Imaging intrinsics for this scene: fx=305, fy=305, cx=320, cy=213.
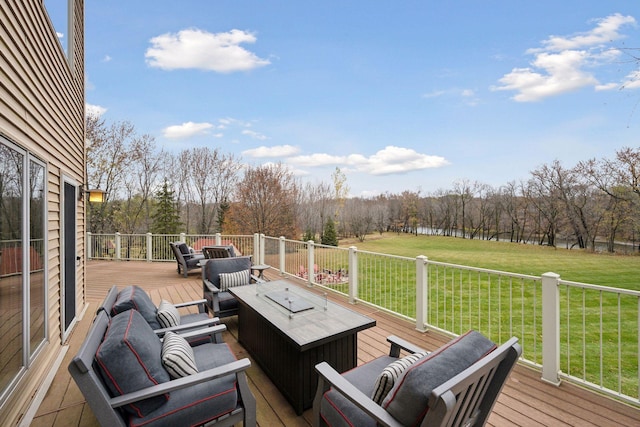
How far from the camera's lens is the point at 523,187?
24.7 meters

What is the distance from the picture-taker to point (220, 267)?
481cm

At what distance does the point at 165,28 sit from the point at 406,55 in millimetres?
8816

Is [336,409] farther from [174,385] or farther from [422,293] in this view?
[422,293]

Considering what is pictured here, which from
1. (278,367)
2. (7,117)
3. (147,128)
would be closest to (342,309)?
(278,367)

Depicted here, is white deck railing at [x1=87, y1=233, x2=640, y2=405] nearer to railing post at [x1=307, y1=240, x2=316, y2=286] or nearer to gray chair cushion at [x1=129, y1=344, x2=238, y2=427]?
railing post at [x1=307, y1=240, x2=316, y2=286]

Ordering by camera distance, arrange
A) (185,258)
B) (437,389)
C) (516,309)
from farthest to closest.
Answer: (185,258) → (516,309) → (437,389)

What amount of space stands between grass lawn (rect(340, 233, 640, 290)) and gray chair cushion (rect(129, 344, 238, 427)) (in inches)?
554

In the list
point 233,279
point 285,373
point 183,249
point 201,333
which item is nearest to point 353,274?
point 233,279

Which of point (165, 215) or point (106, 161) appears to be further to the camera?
point (165, 215)

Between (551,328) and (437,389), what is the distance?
2307 millimetres

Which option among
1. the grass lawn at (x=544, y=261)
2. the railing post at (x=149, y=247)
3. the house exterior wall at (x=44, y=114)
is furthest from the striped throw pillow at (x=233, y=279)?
the grass lawn at (x=544, y=261)

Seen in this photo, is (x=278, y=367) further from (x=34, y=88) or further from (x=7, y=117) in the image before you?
(x=34, y=88)

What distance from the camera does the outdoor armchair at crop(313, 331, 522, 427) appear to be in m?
1.33

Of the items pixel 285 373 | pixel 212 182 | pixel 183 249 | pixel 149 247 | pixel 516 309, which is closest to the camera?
pixel 285 373
